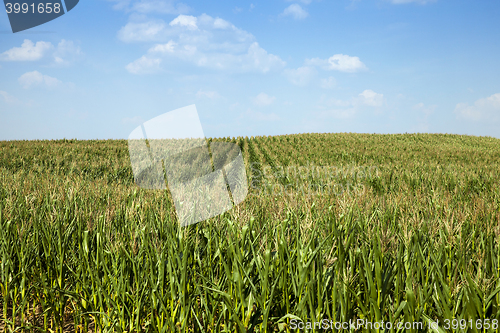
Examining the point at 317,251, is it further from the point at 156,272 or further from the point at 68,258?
the point at 68,258

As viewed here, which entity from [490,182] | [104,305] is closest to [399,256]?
[104,305]

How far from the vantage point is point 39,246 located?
2859 millimetres

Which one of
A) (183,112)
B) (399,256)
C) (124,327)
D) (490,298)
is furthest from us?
(183,112)

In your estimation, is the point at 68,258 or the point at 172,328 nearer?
the point at 172,328

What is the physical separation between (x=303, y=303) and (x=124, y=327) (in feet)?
4.74

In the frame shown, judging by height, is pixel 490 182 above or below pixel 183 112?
below

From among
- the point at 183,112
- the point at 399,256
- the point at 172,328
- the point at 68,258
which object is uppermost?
the point at 183,112

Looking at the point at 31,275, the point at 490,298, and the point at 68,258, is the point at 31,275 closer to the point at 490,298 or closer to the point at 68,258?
the point at 68,258

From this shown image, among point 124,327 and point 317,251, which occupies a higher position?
point 317,251

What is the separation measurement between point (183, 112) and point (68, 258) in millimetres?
1933

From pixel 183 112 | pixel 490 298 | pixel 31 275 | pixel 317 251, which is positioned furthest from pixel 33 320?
pixel 490 298

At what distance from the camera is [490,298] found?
176 cm

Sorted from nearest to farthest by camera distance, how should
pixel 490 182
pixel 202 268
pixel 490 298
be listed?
pixel 490 298
pixel 202 268
pixel 490 182

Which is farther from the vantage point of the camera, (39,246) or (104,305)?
(39,246)
